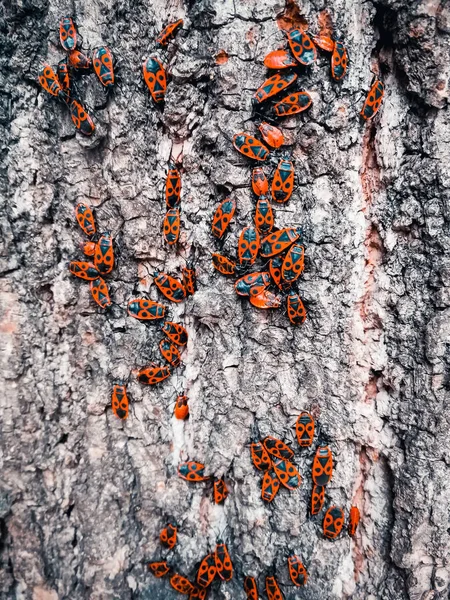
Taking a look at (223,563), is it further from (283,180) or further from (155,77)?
(155,77)

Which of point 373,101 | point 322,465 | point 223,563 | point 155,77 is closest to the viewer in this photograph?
point 373,101

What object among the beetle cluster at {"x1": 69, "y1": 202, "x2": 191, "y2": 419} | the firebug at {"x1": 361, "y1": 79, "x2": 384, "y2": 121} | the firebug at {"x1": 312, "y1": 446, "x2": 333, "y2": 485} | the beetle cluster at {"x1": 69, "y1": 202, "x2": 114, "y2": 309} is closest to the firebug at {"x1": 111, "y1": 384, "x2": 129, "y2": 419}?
the beetle cluster at {"x1": 69, "y1": 202, "x2": 191, "y2": 419}

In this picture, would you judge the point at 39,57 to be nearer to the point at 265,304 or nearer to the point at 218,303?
the point at 218,303

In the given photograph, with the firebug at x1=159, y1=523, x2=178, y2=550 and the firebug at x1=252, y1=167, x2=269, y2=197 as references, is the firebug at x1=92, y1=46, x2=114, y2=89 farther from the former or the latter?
the firebug at x1=159, y1=523, x2=178, y2=550

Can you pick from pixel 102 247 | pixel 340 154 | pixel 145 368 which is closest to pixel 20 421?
pixel 145 368

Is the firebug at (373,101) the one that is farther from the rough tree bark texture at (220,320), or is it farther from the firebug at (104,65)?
the firebug at (104,65)

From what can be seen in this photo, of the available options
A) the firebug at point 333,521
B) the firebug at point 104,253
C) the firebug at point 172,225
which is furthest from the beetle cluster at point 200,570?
the firebug at point 172,225

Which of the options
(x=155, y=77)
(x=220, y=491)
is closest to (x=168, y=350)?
(x=220, y=491)
